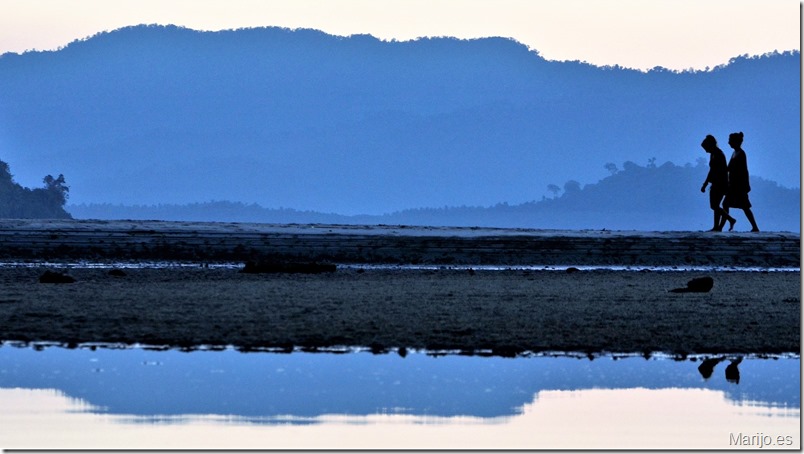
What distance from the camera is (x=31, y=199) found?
122438 mm

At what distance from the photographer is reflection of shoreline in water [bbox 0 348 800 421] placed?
29.6 ft

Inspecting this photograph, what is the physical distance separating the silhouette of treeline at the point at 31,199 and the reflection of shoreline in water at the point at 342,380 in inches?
3891

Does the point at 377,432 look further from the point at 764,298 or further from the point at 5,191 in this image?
the point at 5,191

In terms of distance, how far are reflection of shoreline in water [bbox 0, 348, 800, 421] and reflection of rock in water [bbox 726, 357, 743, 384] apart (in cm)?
5

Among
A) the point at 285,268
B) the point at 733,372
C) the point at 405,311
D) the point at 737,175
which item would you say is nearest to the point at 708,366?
the point at 733,372

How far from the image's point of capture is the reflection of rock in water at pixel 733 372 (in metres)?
10.4

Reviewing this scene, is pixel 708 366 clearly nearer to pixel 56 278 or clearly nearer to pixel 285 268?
pixel 56 278

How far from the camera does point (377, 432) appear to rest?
26.7 ft

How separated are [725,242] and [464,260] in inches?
214

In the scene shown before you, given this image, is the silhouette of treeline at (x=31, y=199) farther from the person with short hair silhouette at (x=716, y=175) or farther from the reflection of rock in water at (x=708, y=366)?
the reflection of rock in water at (x=708, y=366)

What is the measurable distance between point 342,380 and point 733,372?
291 cm

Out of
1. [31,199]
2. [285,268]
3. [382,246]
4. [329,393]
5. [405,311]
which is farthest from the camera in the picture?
[31,199]

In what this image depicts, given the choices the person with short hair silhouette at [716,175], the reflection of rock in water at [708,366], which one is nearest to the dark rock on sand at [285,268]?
the person with short hair silhouette at [716,175]

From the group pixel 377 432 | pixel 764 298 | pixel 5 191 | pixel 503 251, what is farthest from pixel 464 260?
pixel 5 191
